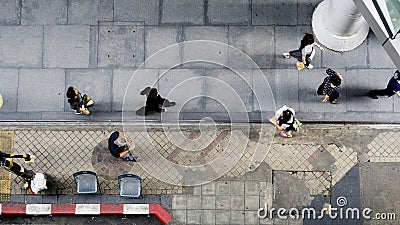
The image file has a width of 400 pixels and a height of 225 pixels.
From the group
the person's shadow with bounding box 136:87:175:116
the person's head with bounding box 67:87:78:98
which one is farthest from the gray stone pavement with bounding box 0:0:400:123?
the person's head with bounding box 67:87:78:98

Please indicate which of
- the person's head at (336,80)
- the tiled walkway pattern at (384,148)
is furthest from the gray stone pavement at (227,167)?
the person's head at (336,80)

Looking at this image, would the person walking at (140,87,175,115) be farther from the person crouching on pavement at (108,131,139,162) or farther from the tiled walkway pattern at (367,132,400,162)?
the tiled walkway pattern at (367,132,400,162)

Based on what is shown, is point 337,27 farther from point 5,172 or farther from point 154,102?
point 5,172

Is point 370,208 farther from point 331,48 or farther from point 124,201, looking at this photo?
point 124,201

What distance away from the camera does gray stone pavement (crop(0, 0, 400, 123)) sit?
15.8m

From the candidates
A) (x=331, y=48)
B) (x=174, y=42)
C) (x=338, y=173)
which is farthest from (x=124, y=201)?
(x=331, y=48)

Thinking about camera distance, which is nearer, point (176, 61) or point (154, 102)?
point (154, 102)

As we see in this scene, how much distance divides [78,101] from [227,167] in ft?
13.7

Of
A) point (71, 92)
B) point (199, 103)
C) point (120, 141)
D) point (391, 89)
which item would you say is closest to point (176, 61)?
point (199, 103)

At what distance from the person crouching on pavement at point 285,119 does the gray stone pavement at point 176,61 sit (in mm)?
815

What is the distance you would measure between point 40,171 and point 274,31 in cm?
721

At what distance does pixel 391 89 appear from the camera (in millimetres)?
15125

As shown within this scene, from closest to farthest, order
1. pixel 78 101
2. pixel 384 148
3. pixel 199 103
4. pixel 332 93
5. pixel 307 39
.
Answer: pixel 307 39, pixel 78 101, pixel 332 93, pixel 384 148, pixel 199 103

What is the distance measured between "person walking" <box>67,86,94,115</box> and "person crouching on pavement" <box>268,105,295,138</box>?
481cm
